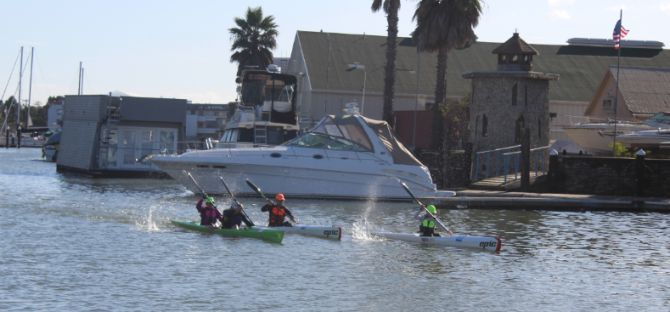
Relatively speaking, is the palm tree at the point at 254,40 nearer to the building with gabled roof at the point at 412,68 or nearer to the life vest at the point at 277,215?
the building with gabled roof at the point at 412,68

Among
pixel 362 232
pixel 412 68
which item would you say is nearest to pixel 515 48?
pixel 412 68

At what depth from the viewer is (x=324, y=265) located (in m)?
27.3

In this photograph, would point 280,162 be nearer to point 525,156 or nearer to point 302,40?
point 525,156

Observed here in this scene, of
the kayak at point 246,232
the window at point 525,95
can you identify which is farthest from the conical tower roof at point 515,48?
the kayak at point 246,232

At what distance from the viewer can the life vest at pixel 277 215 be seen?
106 ft

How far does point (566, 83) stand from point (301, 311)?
203 feet

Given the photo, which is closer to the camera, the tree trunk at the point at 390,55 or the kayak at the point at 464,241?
the kayak at the point at 464,241

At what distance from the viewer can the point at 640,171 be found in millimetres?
47062

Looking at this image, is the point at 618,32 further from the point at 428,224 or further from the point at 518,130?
the point at 428,224

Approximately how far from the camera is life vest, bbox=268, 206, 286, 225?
32.4 metres

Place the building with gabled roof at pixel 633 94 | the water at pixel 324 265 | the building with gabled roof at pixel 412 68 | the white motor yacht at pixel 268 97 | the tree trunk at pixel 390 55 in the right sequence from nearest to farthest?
the water at pixel 324 265 → the white motor yacht at pixel 268 97 → the tree trunk at pixel 390 55 → the building with gabled roof at pixel 633 94 → the building with gabled roof at pixel 412 68

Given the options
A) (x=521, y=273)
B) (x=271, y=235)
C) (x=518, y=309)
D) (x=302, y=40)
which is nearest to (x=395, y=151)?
(x=271, y=235)

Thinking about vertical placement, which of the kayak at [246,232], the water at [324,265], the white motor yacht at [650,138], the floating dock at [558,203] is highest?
the white motor yacht at [650,138]

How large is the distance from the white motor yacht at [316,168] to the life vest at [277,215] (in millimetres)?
10954
